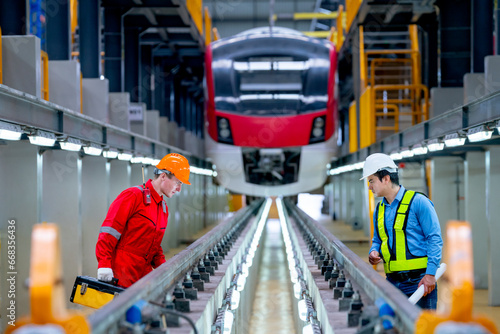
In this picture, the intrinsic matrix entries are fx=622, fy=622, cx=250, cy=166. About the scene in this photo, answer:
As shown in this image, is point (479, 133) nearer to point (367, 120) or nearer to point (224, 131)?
point (224, 131)

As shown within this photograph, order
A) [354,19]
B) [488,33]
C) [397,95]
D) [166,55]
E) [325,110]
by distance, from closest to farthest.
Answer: [488,33] → [325,110] → [354,19] → [397,95] → [166,55]

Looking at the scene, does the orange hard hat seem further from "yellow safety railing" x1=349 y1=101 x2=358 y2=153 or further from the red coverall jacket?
"yellow safety railing" x1=349 y1=101 x2=358 y2=153

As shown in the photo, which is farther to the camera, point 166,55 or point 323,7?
point 323,7

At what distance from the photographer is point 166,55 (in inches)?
672

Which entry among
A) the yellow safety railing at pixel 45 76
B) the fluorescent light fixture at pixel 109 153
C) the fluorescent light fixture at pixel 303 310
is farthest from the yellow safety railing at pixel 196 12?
the fluorescent light fixture at pixel 303 310

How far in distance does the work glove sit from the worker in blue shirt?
62.9 inches

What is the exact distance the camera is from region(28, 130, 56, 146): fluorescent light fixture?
193 inches

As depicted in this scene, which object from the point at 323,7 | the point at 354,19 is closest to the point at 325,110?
the point at 354,19

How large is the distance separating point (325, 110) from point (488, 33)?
3.01 meters

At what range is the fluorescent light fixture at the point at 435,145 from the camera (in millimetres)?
6274

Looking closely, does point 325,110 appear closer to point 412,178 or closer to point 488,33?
point 412,178

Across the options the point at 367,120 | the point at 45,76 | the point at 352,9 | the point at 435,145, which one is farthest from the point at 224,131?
the point at 435,145

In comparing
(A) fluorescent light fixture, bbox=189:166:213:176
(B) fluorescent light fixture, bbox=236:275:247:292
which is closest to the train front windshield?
(A) fluorescent light fixture, bbox=189:166:213:176

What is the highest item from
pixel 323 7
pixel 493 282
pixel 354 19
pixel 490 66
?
pixel 323 7
